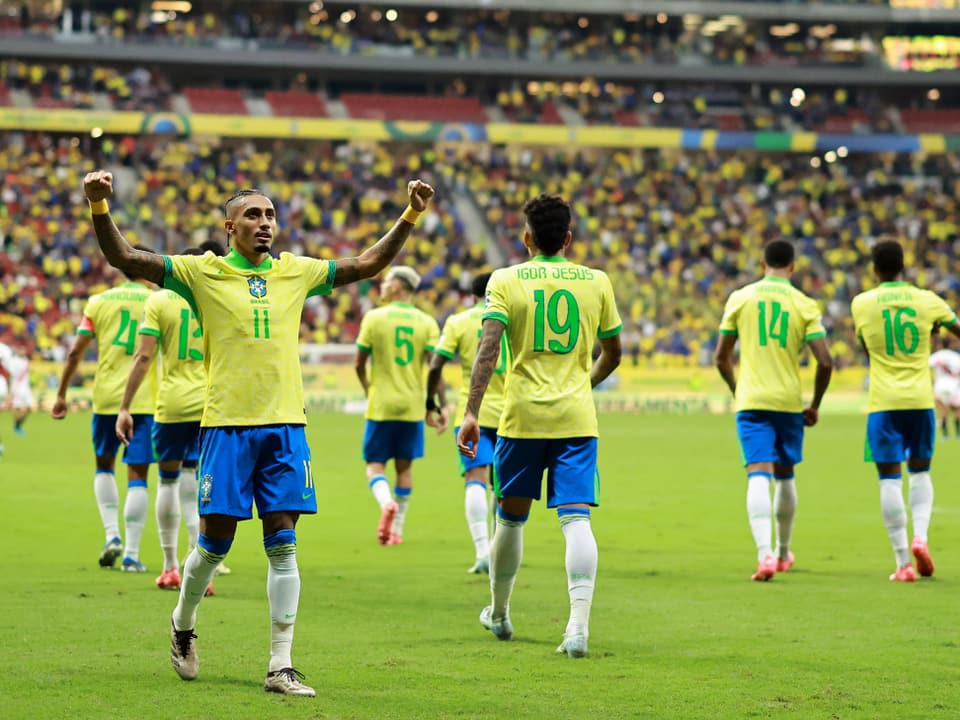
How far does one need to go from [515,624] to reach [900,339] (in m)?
4.04

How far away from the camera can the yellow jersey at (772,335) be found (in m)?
11.1

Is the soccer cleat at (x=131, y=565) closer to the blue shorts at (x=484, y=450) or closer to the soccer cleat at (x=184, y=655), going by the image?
the blue shorts at (x=484, y=450)

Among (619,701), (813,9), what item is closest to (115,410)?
(619,701)

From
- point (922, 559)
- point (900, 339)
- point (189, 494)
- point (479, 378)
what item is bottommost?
point (922, 559)

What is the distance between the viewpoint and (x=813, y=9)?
5875 centimetres

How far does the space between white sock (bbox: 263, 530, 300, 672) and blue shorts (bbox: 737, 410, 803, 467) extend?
16.3 ft

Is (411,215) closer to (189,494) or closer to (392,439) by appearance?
(189,494)

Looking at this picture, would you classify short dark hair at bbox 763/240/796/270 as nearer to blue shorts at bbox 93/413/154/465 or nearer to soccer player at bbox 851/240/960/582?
soccer player at bbox 851/240/960/582

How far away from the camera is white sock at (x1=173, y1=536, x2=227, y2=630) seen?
7145mm

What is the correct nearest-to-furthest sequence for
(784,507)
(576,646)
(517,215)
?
1. (576,646)
2. (784,507)
3. (517,215)

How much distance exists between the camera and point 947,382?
27.9 meters

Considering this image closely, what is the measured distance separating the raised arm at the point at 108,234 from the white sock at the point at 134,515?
4709 millimetres

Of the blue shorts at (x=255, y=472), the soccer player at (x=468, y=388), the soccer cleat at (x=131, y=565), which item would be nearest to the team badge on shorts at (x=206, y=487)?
the blue shorts at (x=255, y=472)

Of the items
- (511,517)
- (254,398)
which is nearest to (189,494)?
(511,517)
